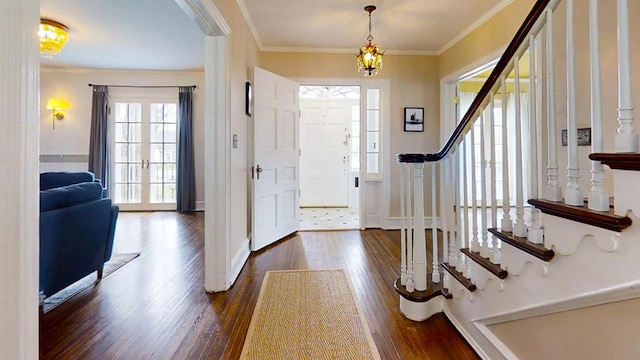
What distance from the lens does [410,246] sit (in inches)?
80.9

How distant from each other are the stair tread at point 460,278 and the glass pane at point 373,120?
2860 millimetres

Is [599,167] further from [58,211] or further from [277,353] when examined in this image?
[58,211]

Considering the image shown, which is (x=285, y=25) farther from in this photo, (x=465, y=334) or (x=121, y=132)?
(x=121, y=132)

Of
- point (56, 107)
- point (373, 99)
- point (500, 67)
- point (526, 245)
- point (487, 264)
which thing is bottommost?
point (487, 264)

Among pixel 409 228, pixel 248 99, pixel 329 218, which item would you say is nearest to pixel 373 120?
pixel 329 218

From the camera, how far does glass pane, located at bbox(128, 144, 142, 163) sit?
5.93 meters

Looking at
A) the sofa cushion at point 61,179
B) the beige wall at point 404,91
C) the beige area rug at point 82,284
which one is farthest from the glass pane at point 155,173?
the beige wall at point 404,91

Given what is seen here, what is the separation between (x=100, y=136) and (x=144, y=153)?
75 centimetres

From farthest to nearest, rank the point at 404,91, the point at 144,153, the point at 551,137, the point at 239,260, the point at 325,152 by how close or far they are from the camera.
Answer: the point at 325,152 < the point at 144,153 < the point at 404,91 < the point at 239,260 < the point at 551,137

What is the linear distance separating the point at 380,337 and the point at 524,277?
86cm

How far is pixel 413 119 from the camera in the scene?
449cm

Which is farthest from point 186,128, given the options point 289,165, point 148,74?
point 289,165

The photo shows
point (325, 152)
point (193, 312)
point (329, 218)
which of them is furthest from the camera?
point (325, 152)

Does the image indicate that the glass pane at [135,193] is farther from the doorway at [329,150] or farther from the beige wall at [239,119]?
the beige wall at [239,119]
